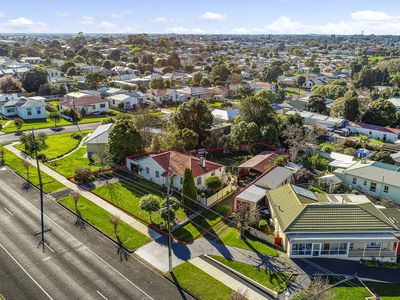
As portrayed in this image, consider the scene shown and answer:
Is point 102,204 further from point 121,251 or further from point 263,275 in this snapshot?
point 263,275

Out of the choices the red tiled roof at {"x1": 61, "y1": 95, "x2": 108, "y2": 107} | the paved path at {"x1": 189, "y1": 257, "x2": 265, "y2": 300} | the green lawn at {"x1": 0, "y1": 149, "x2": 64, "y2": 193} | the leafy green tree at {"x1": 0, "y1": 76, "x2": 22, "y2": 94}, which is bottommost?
the paved path at {"x1": 189, "y1": 257, "x2": 265, "y2": 300}

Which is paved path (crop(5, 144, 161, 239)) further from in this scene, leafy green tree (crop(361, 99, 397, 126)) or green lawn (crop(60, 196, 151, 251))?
leafy green tree (crop(361, 99, 397, 126))

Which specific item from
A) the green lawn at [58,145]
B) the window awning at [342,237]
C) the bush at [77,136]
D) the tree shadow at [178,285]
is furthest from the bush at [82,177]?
the window awning at [342,237]

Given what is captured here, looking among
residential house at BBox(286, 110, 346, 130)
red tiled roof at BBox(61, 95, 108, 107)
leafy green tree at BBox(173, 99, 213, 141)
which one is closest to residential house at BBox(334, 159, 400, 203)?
leafy green tree at BBox(173, 99, 213, 141)

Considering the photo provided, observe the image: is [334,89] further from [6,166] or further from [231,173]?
[6,166]

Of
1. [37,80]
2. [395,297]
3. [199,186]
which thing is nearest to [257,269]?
[395,297]

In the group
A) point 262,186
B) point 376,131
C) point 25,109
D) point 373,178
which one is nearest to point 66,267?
point 262,186
